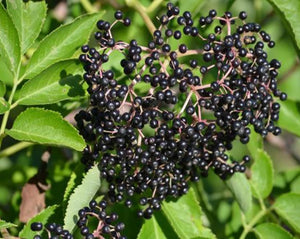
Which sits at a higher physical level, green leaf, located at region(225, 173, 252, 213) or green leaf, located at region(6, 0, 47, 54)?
green leaf, located at region(6, 0, 47, 54)

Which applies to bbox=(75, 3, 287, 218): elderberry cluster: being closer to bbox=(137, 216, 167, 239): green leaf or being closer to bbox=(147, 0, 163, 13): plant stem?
bbox=(137, 216, 167, 239): green leaf

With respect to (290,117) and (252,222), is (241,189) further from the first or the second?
(290,117)

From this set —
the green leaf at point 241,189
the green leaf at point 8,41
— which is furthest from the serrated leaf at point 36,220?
the green leaf at point 241,189

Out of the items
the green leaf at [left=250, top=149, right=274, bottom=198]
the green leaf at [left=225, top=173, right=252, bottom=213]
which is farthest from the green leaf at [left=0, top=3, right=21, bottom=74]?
the green leaf at [left=250, top=149, right=274, bottom=198]

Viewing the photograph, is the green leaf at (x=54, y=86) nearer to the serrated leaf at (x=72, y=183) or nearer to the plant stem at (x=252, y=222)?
the serrated leaf at (x=72, y=183)

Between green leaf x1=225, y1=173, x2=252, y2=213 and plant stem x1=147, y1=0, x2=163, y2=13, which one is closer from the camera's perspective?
green leaf x1=225, y1=173, x2=252, y2=213

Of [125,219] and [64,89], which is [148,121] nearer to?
[64,89]
